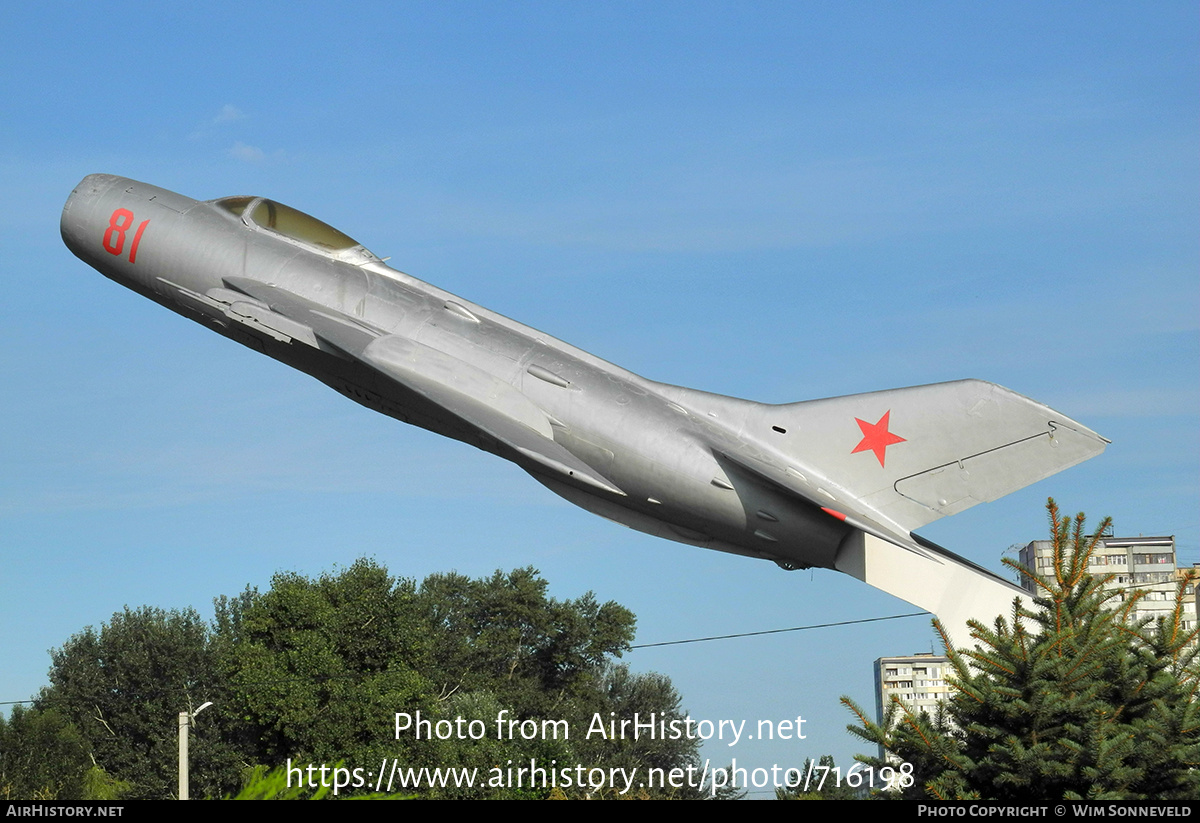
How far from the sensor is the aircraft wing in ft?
53.1

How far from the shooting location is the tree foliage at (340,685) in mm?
47781

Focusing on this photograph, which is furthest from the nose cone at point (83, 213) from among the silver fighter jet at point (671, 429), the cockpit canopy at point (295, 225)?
the silver fighter jet at point (671, 429)

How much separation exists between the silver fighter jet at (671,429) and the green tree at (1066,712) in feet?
8.78

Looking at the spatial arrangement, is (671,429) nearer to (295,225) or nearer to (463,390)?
(463,390)

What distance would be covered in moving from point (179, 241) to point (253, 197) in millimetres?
1414

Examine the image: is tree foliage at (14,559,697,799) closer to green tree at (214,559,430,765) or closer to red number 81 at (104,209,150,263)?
green tree at (214,559,430,765)

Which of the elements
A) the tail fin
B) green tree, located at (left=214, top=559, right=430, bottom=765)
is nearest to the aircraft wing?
the tail fin

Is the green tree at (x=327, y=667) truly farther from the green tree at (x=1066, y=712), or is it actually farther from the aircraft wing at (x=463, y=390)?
the green tree at (x=1066, y=712)

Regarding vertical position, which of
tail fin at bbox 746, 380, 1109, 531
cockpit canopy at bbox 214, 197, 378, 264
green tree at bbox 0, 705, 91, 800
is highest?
cockpit canopy at bbox 214, 197, 378, 264

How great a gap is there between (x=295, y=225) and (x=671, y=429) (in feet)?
24.8

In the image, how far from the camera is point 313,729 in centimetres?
4688

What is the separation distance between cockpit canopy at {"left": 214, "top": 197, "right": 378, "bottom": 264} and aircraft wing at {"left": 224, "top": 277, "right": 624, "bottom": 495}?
1875 mm

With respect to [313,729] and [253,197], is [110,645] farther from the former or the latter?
[253,197]
